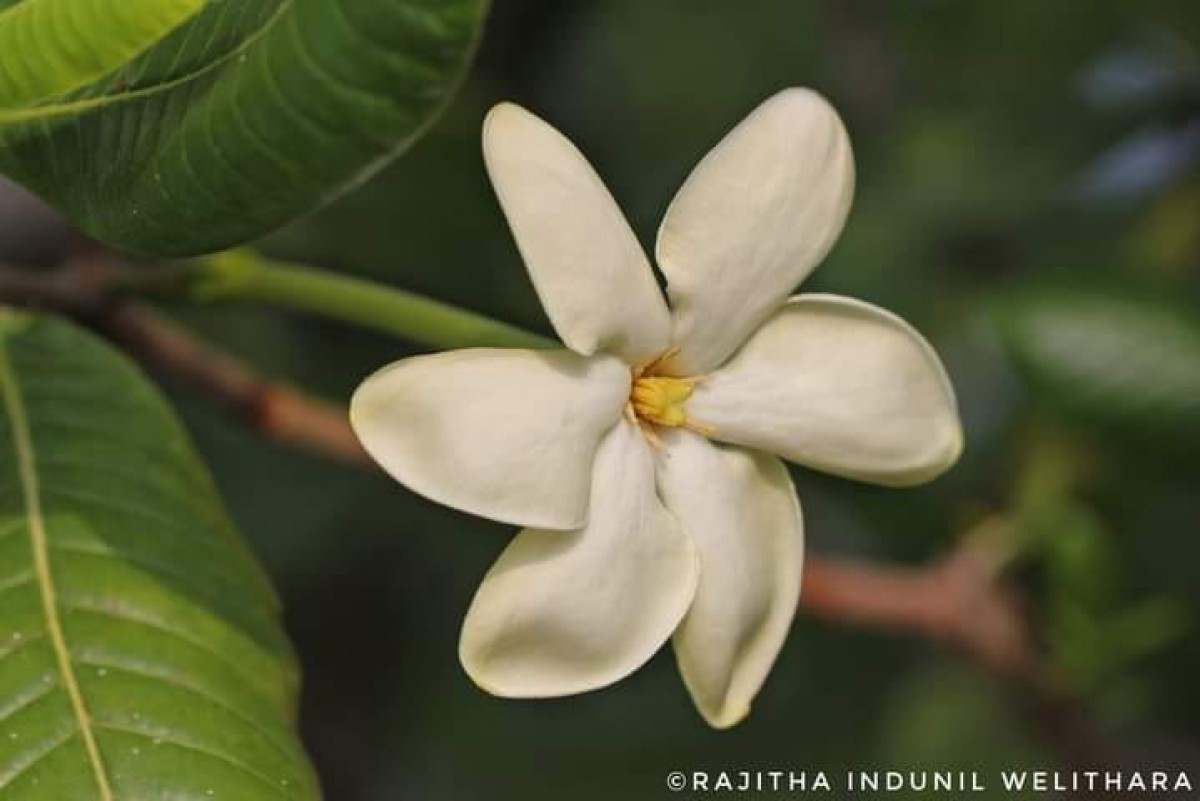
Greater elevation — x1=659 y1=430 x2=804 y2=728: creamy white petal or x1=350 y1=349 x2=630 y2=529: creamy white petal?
x1=350 y1=349 x2=630 y2=529: creamy white petal

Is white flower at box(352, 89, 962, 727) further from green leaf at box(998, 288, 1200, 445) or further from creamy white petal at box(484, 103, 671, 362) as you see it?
green leaf at box(998, 288, 1200, 445)

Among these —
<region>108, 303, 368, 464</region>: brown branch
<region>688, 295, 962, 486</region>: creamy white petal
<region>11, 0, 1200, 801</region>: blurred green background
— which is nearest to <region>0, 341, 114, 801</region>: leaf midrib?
<region>108, 303, 368, 464</region>: brown branch

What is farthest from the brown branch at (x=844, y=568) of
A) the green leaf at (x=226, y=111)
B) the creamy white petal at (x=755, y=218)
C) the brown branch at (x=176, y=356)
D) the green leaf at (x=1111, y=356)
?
the creamy white petal at (x=755, y=218)

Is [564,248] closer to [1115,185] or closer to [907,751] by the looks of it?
[1115,185]

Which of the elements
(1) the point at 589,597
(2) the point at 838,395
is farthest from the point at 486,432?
(2) the point at 838,395

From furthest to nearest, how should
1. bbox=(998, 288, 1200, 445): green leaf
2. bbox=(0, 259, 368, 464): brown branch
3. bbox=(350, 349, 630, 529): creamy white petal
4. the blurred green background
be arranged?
the blurred green background, bbox=(998, 288, 1200, 445): green leaf, bbox=(0, 259, 368, 464): brown branch, bbox=(350, 349, 630, 529): creamy white petal

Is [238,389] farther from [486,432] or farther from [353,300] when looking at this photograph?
[486,432]
